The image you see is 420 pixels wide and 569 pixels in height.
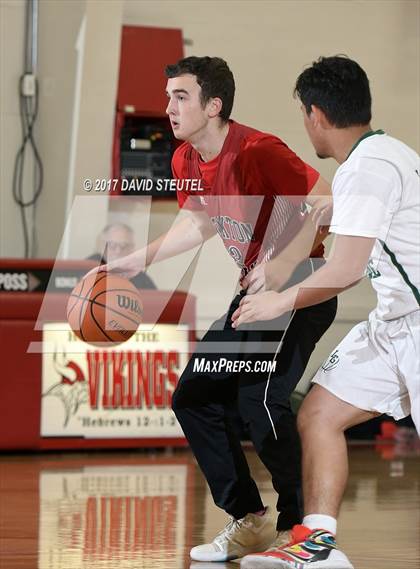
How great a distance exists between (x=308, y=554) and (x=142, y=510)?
1606 mm

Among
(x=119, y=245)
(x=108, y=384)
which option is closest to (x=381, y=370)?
(x=119, y=245)

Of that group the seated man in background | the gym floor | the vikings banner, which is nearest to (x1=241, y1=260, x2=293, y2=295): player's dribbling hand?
the gym floor

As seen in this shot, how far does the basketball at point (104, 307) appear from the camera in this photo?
3664 millimetres

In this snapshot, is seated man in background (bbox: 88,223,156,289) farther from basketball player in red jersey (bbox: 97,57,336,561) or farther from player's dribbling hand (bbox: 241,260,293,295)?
player's dribbling hand (bbox: 241,260,293,295)

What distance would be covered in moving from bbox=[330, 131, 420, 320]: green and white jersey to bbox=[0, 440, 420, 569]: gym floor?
874mm

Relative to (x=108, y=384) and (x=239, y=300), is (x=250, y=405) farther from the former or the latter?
(x=108, y=384)

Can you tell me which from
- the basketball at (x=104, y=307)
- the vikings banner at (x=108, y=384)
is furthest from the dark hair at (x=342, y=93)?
the vikings banner at (x=108, y=384)

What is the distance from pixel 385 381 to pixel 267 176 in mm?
766

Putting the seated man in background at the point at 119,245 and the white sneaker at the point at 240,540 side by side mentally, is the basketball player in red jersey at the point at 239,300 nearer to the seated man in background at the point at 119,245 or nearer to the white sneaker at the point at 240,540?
the white sneaker at the point at 240,540

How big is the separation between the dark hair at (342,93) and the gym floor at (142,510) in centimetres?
129

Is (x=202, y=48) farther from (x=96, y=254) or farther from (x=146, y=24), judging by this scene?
(x=96, y=254)

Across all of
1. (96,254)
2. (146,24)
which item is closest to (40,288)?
(96,254)

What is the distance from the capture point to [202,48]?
14.1 feet

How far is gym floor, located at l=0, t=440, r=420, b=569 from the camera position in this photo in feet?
11.1
